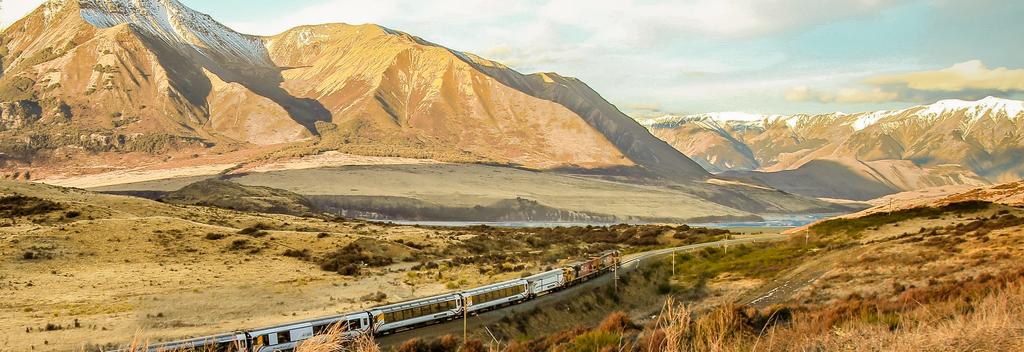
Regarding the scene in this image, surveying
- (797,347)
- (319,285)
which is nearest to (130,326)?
(319,285)

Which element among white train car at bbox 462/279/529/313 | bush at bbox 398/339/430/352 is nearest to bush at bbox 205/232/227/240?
white train car at bbox 462/279/529/313

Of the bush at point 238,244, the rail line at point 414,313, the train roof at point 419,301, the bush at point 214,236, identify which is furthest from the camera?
the bush at point 214,236

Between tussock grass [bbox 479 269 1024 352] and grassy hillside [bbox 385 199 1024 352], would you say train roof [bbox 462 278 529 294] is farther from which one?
tussock grass [bbox 479 269 1024 352]

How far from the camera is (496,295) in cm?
4178

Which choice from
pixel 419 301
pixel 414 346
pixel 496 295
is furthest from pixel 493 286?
pixel 414 346

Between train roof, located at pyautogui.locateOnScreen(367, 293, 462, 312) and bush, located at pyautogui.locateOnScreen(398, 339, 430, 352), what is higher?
bush, located at pyautogui.locateOnScreen(398, 339, 430, 352)

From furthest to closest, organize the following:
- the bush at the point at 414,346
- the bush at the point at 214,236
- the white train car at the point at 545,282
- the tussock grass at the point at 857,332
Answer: the bush at the point at 214,236, the white train car at the point at 545,282, the bush at the point at 414,346, the tussock grass at the point at 857,332

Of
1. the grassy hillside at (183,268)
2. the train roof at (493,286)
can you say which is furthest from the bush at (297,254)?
the train roof at (493,286)

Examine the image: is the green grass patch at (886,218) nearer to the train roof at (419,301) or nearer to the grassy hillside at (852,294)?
the grassy hillside at (852,294)

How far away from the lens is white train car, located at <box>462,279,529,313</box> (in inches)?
1553

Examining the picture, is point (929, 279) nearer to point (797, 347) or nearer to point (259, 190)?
point (797, 347)

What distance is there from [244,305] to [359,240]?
3115 cm

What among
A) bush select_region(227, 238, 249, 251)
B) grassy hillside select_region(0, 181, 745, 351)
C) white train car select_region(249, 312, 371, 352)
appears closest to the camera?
white train car select_region(249, 312, 371, 352)

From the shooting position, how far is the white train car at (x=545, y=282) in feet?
150
